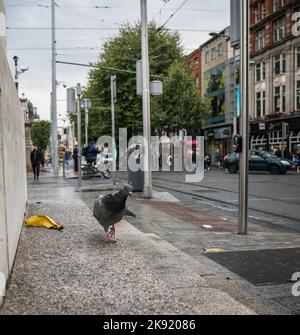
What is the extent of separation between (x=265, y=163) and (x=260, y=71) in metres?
17.8

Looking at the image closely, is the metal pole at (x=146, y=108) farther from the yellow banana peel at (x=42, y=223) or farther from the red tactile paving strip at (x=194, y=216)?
the yellow banana peel at (x=42, y=223)

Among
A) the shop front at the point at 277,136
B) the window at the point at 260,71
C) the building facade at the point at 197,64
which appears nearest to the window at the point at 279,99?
the shop front at the point at 277,136

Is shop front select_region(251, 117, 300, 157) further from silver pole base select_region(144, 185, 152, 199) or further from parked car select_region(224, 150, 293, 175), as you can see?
silver pole base select_region(144, 185, 152, 199)

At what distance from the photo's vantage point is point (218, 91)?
168 feet

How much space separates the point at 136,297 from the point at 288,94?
38.1m

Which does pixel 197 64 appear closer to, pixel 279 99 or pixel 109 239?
pixel 279 99

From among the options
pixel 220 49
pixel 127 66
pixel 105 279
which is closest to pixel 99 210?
pixel 105 279

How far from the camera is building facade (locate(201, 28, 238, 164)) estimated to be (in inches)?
1900

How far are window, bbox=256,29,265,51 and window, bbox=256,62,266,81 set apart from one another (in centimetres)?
163

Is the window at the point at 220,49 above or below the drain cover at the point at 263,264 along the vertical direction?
above

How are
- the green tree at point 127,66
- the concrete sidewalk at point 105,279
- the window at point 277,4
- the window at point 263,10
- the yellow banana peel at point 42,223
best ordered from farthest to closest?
the window at point 263,10 → the window at point 277,4 → the green tree at point 127,66 → the yellow banana peel at point 42,223 → the concrete sidewalk at point 105,279

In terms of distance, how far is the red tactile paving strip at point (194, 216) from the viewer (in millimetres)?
8617

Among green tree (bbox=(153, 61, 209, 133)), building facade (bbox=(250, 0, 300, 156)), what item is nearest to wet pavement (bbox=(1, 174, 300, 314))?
building facade (bbox=(250, 0, 300, 156))
